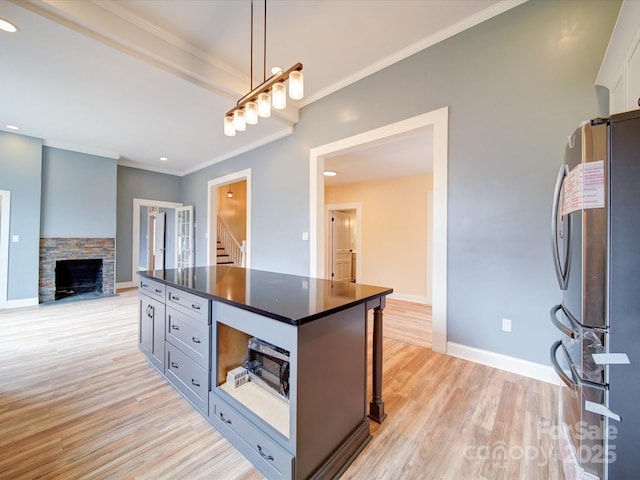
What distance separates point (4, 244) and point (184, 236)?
2791mm

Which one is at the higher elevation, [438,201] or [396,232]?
[438,201]

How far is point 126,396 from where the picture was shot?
1.93 meters

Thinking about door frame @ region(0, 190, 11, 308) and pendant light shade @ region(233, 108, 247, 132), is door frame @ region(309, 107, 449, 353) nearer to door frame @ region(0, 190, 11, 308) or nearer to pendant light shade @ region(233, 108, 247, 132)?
pendant light shade @ region(233, 108, 247, 132)

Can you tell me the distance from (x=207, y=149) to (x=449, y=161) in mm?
4276

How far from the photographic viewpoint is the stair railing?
7.04 metres

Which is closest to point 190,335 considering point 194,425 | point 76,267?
point 194,425

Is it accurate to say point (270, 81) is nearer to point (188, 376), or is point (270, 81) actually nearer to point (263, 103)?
point (263, 103)

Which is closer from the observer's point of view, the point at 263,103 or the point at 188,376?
the point at 188,376

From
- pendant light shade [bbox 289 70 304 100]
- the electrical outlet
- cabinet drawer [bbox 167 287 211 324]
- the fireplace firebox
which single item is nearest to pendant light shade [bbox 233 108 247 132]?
pendant light shade [bbox 289 70 304 100]

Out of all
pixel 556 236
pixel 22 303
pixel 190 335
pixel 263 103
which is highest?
pixel 263 103

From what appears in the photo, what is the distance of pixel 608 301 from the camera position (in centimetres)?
101

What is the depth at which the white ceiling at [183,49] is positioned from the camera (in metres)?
2.15

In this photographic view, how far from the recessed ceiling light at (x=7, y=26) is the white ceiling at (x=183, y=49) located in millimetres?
45

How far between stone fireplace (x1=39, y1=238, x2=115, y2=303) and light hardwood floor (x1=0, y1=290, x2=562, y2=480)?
→ 2800mm
